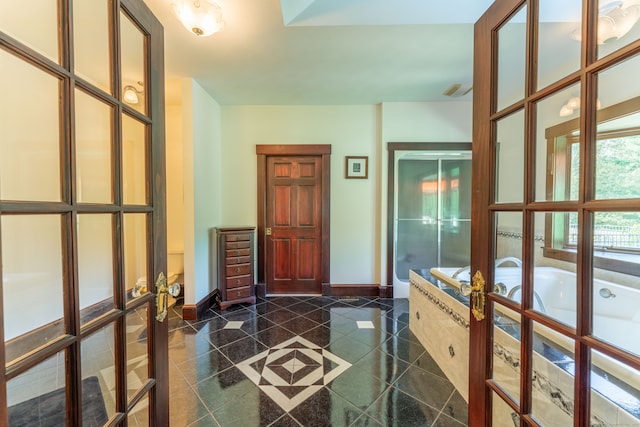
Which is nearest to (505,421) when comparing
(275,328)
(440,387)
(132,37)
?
(440,387)

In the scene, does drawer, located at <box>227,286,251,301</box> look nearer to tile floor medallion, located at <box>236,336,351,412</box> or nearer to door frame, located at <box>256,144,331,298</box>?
door frame, located at <box>256,144,331,298</box>

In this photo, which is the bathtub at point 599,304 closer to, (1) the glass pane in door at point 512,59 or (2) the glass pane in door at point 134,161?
(1) the glass pane in door at point 512,59

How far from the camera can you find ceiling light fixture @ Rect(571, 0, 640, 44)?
0.59 m

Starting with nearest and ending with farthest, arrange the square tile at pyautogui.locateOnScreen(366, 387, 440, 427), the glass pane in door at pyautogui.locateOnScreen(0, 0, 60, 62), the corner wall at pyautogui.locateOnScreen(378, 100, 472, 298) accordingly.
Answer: the glass pane in door at pyautogui.locateOnScreen(0, 0, 60, 62) → the square tile at pyautogui.locateOnScreen(366, 387, 440, 427) → the corner wall at pyautogui.locateOnScreen(378, 100, 472, 298)

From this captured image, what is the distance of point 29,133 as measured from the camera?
59 cm

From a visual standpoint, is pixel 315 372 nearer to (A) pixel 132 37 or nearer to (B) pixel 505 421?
(B) pixel 505 421

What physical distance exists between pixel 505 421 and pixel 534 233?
26.8 inches

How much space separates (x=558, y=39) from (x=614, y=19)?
0.42 feet

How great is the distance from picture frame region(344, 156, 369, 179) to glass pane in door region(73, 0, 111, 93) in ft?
9.74

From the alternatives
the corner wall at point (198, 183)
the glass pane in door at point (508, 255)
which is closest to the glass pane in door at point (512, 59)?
the glass pane in door at point (508, 255)

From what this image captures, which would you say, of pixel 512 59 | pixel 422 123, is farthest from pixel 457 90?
pixel 512 59

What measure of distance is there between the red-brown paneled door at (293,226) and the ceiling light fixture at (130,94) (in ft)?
8.71

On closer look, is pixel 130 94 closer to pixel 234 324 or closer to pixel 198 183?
pixel 198 183

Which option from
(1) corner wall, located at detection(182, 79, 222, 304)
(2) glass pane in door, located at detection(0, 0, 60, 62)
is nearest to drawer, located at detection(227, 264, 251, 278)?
(1) corner wall, located at detection(182, 79, 222, 304)
